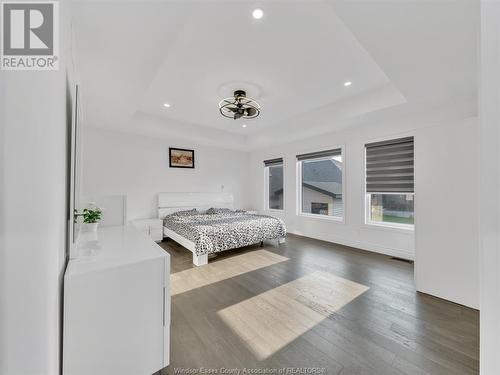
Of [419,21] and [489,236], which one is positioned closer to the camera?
[489,236]

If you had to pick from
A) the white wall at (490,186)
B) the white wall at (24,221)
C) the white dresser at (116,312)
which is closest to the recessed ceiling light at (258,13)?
the white wall at (490,186)

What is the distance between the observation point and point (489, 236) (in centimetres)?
74

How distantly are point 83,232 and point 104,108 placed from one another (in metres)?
2.41

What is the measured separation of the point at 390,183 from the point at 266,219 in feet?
7.92

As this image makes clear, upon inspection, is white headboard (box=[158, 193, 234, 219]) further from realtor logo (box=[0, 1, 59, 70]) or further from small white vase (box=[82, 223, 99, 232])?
realtor logo (box=[0, 1, 59, 70])

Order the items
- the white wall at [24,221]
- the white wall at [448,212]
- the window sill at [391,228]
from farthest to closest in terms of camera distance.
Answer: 1. the window sill at [391,228]
2. the white wall at [448,212]
3. the white wall at [24,221]

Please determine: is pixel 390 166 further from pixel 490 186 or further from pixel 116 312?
pixel 116 312

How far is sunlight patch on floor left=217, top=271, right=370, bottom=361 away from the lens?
1691 mm

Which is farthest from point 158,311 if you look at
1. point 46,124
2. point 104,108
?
point 104,108

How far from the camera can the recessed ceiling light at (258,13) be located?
1795 mm

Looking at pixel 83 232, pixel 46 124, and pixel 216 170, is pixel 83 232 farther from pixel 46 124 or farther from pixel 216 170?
pixel 216 170

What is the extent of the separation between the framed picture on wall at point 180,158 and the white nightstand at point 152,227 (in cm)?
149

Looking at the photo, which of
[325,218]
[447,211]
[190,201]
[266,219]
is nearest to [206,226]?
[266,219]

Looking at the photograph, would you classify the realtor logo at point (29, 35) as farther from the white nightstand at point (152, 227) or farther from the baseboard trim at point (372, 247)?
the baseboard trim at point (372, 247)
